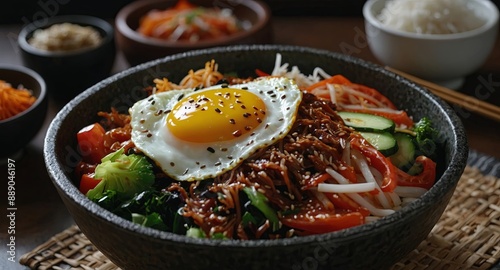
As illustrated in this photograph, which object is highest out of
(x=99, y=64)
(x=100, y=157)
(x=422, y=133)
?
(x=422, y=133)

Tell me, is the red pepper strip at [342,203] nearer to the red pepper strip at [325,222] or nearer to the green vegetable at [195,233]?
the red pepper strip at [325,222]

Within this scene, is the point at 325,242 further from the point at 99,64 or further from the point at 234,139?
the point at 99,64

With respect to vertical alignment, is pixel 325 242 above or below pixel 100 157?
above

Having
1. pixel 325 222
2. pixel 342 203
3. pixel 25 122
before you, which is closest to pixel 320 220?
pixel 325 222

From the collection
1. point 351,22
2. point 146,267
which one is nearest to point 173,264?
point 146,267

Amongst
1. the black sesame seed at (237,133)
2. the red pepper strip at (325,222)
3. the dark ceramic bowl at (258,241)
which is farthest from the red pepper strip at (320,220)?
the black sesame seed at (237,133)

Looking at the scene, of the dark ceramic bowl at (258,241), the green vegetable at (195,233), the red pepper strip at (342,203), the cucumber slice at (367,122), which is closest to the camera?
the dark ceramic bowl at (258,241)

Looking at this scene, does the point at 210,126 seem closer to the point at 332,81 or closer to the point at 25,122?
the point at 332,81
